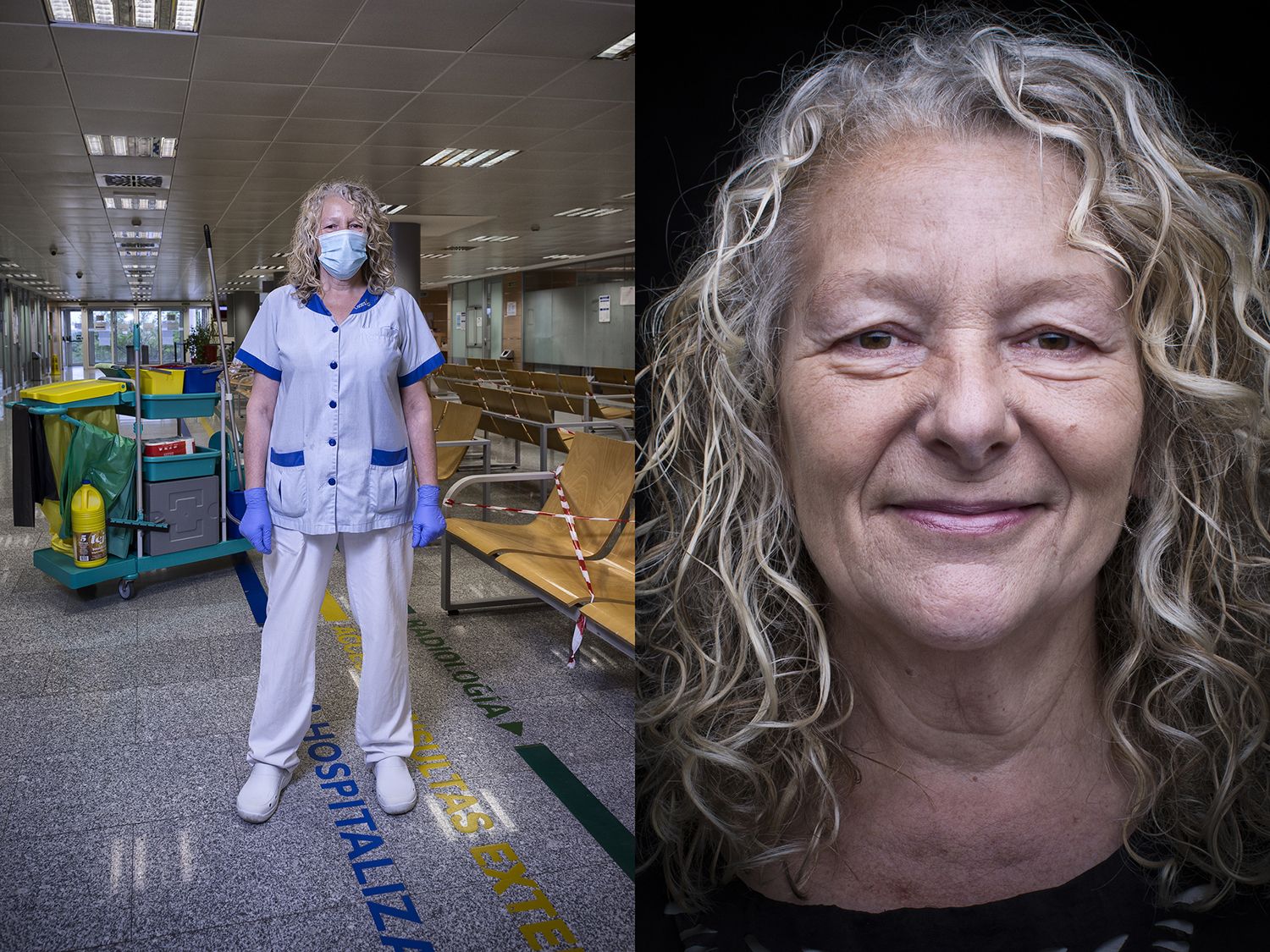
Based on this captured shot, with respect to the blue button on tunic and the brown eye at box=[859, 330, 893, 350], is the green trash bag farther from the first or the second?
the brown eye at box=[859, 330, 893, 350]

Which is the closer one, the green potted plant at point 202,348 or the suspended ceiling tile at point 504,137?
the suspended ceiling tile at point 504,137

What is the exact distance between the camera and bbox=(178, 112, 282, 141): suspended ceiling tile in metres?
7.56

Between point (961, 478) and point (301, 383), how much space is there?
2.14 metres

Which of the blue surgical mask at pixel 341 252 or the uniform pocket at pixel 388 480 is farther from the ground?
the blue surgical mask at pixel 341 252

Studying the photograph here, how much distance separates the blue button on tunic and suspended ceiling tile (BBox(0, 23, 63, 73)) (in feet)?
13.6

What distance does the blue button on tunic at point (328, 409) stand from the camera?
2.57m

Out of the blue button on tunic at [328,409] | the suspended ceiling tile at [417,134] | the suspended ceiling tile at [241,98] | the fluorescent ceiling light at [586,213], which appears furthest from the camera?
the fluorescent ceiling light at [586,213]

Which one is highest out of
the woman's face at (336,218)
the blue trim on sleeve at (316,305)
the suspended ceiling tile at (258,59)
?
the suspended ceiling tile at (258,59)

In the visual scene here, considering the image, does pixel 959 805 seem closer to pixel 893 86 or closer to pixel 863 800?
pixel 863 800

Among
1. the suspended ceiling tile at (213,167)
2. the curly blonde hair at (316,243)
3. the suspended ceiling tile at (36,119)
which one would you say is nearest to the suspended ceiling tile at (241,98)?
the suspended ceiling tile at (36,119)

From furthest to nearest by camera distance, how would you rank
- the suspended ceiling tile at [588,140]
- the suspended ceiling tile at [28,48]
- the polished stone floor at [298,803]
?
the suspended ceiling tile at [588,140] → the suspended ceiling tile at [28,48] → the polished stone floor at [298,803]

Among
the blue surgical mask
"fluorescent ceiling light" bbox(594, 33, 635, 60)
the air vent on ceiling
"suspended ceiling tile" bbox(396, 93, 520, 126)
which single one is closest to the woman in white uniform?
the blue surgical mask

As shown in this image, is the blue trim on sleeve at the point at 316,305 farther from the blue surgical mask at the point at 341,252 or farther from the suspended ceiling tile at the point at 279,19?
the suspended ceiling tile at the point at 279,19

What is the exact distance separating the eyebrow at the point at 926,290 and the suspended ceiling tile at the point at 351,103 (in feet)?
22.1
